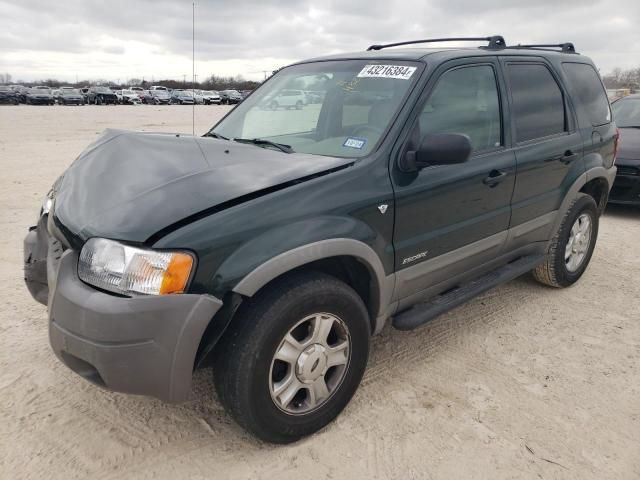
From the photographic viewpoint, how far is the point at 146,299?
2084 millimetres

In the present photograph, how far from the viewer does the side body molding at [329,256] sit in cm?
224

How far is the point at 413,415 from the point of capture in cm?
282

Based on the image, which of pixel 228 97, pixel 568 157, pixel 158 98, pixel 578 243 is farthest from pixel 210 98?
pixel 568 157

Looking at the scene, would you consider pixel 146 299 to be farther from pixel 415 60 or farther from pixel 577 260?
pixel 577 260

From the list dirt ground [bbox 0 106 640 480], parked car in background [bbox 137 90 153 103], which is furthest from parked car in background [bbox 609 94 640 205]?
parked car in background [bbox 137 90 153 103]

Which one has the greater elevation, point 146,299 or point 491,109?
point 491,109

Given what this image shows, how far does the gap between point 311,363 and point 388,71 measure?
1.78 metres

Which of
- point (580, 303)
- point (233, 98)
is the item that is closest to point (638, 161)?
point (580, 303)

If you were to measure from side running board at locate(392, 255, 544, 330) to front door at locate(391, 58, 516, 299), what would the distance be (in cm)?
12

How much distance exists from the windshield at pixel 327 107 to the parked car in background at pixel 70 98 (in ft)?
143

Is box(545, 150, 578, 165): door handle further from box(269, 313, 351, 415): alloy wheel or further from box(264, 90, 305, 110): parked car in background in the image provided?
box(269, 313, 351, 415): alloy wheel

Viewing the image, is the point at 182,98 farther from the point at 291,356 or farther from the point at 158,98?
the point at 291,356

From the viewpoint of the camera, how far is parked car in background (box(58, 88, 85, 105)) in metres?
41.7

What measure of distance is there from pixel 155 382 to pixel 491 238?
235 cm
